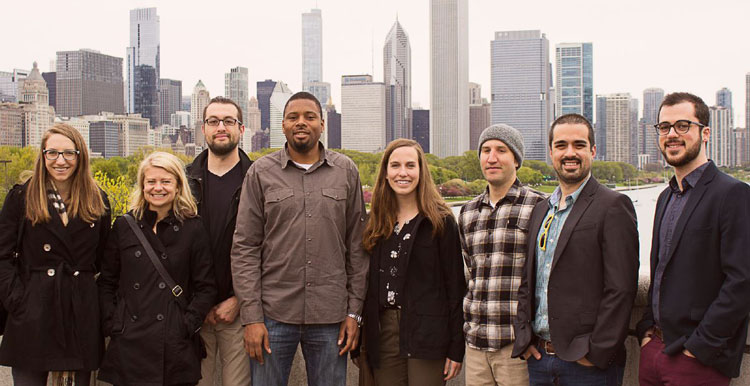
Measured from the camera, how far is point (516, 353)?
408cm

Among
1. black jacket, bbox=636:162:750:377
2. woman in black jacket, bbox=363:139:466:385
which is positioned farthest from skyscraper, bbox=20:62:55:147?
black jacket, bbox=636:162:750:377

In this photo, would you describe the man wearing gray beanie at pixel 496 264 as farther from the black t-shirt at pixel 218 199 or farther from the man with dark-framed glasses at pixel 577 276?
the black t-shirt at pixel 218 199

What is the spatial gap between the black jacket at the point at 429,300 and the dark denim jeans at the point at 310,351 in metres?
0.25

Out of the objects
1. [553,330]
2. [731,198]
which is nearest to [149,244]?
[553,330]

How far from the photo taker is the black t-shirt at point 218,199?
502 cm

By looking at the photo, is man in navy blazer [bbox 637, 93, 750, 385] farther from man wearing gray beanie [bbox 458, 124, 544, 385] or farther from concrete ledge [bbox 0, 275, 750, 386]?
man wearing gray beanie [bbox 458, 124, 544, 385]

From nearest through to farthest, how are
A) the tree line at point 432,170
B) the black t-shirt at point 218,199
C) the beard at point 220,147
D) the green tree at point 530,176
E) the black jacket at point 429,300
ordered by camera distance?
the black jacket at point 429,300 → the black t-shirt at point 218,199 → the beard at point 220,147 → the tree line at point 432,170 → the green tree at point 530,176

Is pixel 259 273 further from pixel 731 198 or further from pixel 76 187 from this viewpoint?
pixel 731 198

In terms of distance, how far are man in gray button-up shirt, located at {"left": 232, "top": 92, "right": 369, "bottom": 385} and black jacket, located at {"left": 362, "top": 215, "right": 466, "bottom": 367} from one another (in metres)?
0.18

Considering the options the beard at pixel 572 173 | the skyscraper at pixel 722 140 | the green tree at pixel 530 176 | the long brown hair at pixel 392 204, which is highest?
the skyscraper at pixel 722 140

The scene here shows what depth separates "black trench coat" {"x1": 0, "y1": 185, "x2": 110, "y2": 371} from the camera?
445 cm

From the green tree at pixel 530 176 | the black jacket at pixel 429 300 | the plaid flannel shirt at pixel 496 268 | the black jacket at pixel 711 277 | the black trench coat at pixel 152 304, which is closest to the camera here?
the black jacket at pixel 711 277

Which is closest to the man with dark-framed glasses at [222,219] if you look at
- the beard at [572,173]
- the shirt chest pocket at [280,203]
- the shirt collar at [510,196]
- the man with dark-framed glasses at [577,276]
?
the shirt chest pocket at [280,203]

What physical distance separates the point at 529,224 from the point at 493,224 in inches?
9.2
